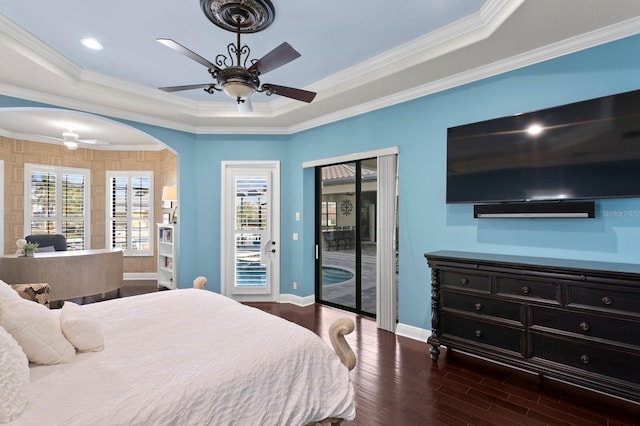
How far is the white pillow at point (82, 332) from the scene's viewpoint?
1.67 metres

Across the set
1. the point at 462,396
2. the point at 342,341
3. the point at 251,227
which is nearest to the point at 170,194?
the point at 251,227

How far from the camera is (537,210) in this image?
273cm

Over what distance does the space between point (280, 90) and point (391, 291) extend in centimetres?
260

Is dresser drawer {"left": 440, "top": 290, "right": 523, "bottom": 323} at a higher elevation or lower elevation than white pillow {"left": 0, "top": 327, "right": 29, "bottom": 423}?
lower

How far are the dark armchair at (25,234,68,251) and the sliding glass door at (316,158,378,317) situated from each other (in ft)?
14.5

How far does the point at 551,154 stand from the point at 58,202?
8.06 meters

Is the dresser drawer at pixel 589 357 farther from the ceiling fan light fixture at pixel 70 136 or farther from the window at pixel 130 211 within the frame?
the window at pixel 130 211

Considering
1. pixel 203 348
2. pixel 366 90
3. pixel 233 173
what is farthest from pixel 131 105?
pixel 203 348

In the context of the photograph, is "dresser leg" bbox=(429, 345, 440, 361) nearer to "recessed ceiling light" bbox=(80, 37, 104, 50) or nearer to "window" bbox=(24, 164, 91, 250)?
"recessed ceiling light" bbox=(80, 37, 104, 50)

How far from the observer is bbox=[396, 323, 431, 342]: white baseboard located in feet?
11.5

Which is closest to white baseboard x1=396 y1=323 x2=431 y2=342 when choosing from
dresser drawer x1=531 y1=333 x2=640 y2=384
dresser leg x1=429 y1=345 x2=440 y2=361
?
dresser leg x1=429 y1=345 x2=440 y2=361

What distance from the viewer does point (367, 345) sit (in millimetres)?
3422

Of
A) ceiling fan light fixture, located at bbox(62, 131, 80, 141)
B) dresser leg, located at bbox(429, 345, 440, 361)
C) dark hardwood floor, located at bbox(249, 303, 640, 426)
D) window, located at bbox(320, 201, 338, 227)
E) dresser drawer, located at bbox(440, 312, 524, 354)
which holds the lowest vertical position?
dark hardwood floor, located at bbox(249, 303, 640, 426)

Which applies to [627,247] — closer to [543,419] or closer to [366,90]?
[543,419]
